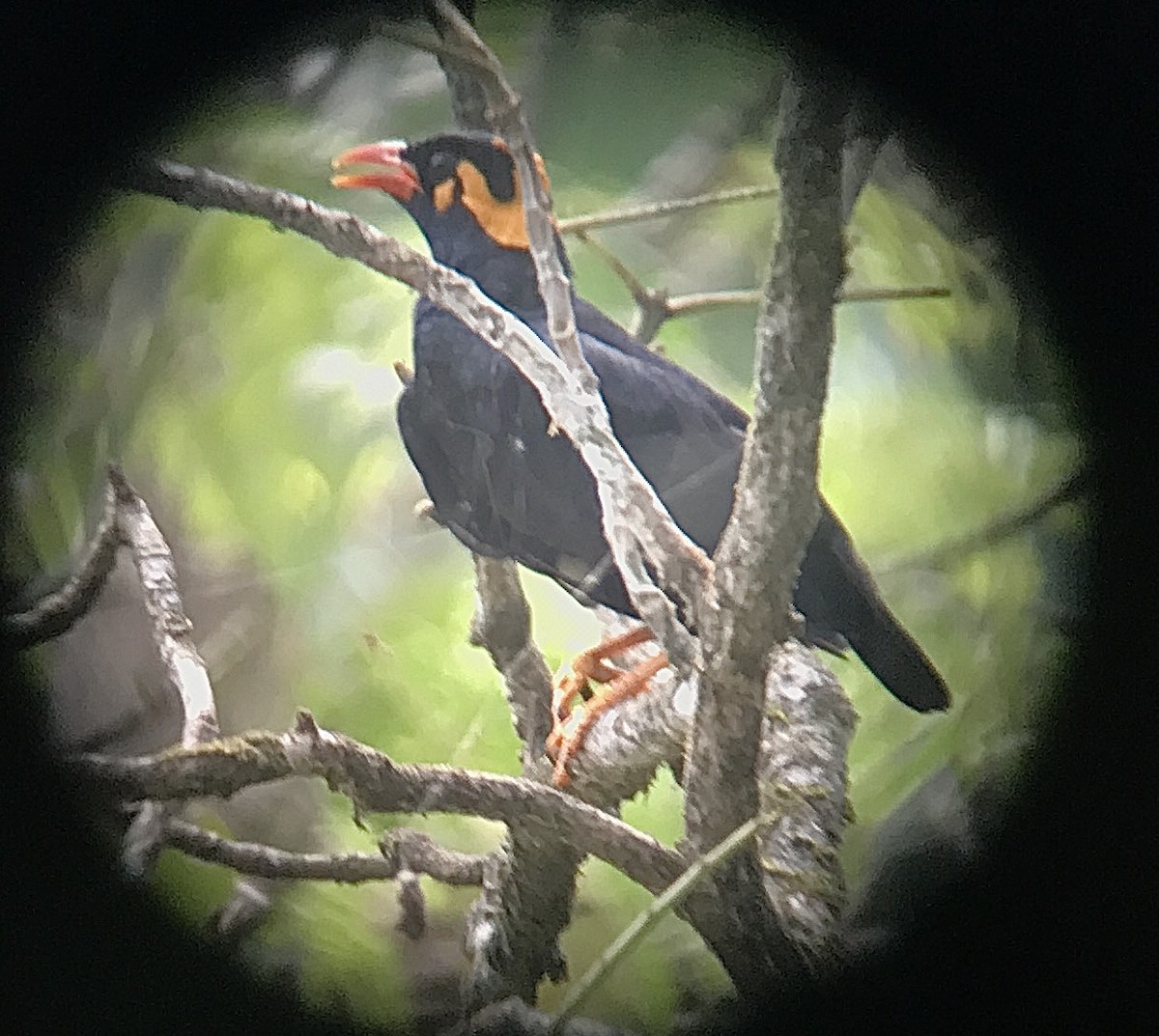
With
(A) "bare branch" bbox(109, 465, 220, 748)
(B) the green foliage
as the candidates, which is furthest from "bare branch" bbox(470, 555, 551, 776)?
(A) "bare branch" bbox(109, 465, 220, 748)

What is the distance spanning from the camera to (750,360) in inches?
44.8

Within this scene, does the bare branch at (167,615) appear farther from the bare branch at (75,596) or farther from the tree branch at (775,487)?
the tree branch at (775,487)

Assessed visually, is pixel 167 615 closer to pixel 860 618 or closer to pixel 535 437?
pixel 535 437

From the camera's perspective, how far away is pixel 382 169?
1154 mm

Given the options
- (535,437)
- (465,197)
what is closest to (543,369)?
(535,437)

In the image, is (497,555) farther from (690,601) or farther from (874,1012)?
(874,1012)

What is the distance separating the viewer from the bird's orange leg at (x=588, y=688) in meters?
1.17

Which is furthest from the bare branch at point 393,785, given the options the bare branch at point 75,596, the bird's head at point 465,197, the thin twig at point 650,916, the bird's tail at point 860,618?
the bird's head at point 465,197

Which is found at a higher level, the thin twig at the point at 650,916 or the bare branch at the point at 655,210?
the bare branch at the point at 655,210

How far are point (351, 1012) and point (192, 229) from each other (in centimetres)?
76

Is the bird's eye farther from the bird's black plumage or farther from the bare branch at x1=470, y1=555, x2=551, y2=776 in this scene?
the bare branch at x1=470, y1=555, x2=551, y2=776

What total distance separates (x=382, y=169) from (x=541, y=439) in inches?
11.2

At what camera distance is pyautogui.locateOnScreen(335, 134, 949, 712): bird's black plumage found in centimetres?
115

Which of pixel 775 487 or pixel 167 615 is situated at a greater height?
pixel 775 487
